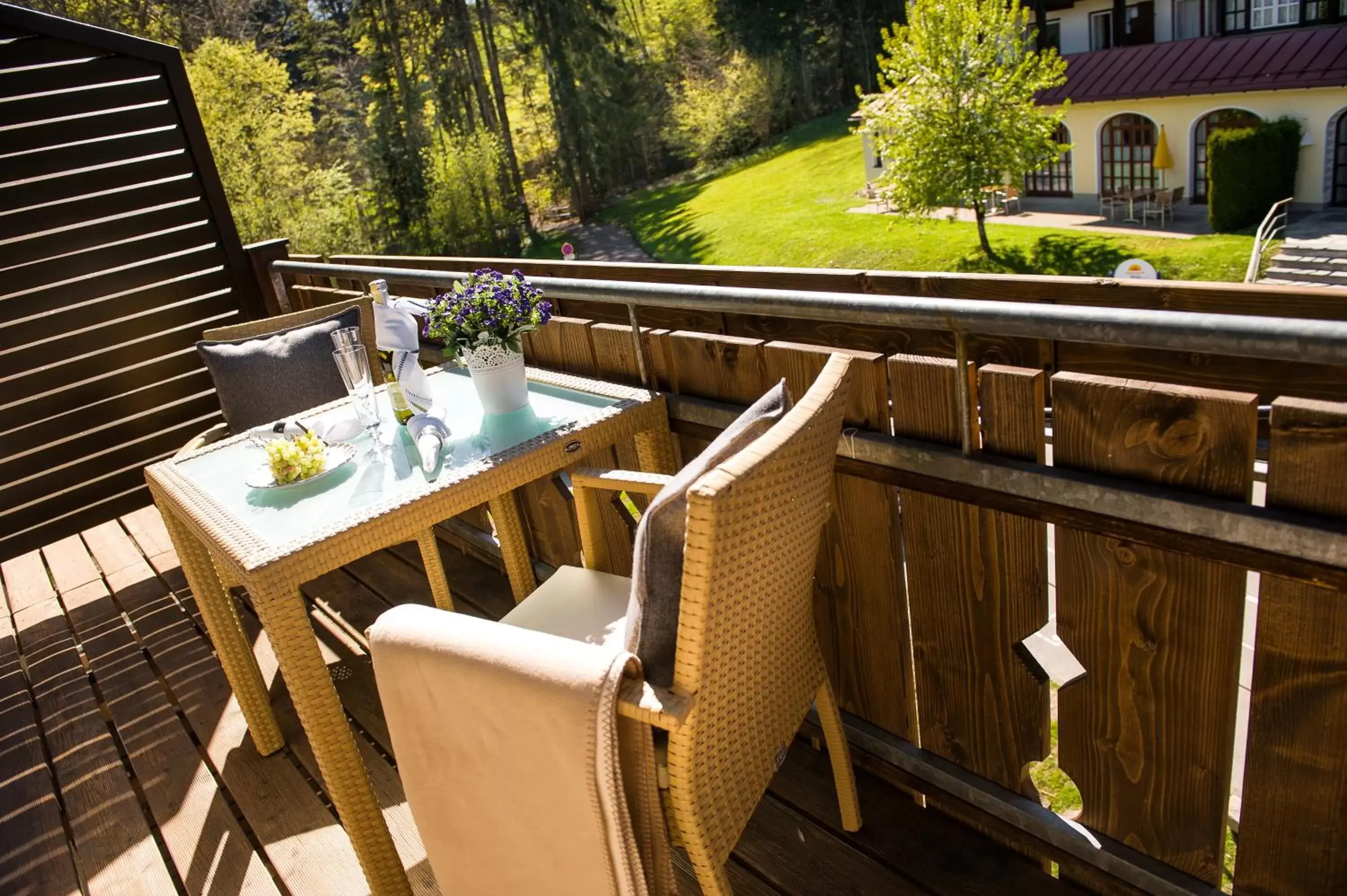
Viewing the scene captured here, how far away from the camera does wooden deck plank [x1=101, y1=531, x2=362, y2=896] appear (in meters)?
2.07

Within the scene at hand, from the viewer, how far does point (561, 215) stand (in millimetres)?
30797

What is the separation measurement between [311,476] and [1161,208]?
727 inches

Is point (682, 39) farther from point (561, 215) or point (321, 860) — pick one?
point (321, 860)

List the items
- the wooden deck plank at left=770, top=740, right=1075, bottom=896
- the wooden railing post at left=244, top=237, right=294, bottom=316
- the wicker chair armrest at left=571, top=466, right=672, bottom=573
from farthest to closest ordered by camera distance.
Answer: the wooden railing post at left=244, top=237, right=294, bottom=316
the wicker chair armrest at left=571, top=466, right=672, bottom=573
the wooden deck plank at left=770, top=740, right=1075, bottom=896

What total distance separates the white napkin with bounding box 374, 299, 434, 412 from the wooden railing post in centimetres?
264

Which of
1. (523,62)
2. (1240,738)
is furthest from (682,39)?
(1240,738)

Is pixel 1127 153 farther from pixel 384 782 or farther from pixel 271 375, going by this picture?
pixel 384 782

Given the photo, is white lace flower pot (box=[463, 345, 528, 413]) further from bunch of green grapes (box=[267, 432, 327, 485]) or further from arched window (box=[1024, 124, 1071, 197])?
arched window (box=[1024, 124, 1071, 197])

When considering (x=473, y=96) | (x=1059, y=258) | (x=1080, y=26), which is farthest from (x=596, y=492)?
(x=473, y=96)

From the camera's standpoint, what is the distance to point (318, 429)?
2402mm

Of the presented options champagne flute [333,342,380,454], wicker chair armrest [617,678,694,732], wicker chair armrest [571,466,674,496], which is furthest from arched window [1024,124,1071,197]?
wicker chair armrest [617,678,694,732]

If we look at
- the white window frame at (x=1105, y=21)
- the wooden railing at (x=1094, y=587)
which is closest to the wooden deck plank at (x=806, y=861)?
the wooden railing at (x=1094, y=587)

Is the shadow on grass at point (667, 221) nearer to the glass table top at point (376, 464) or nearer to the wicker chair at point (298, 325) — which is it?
the wicker chair at point (298, 325)

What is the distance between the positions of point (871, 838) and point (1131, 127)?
19.9m
